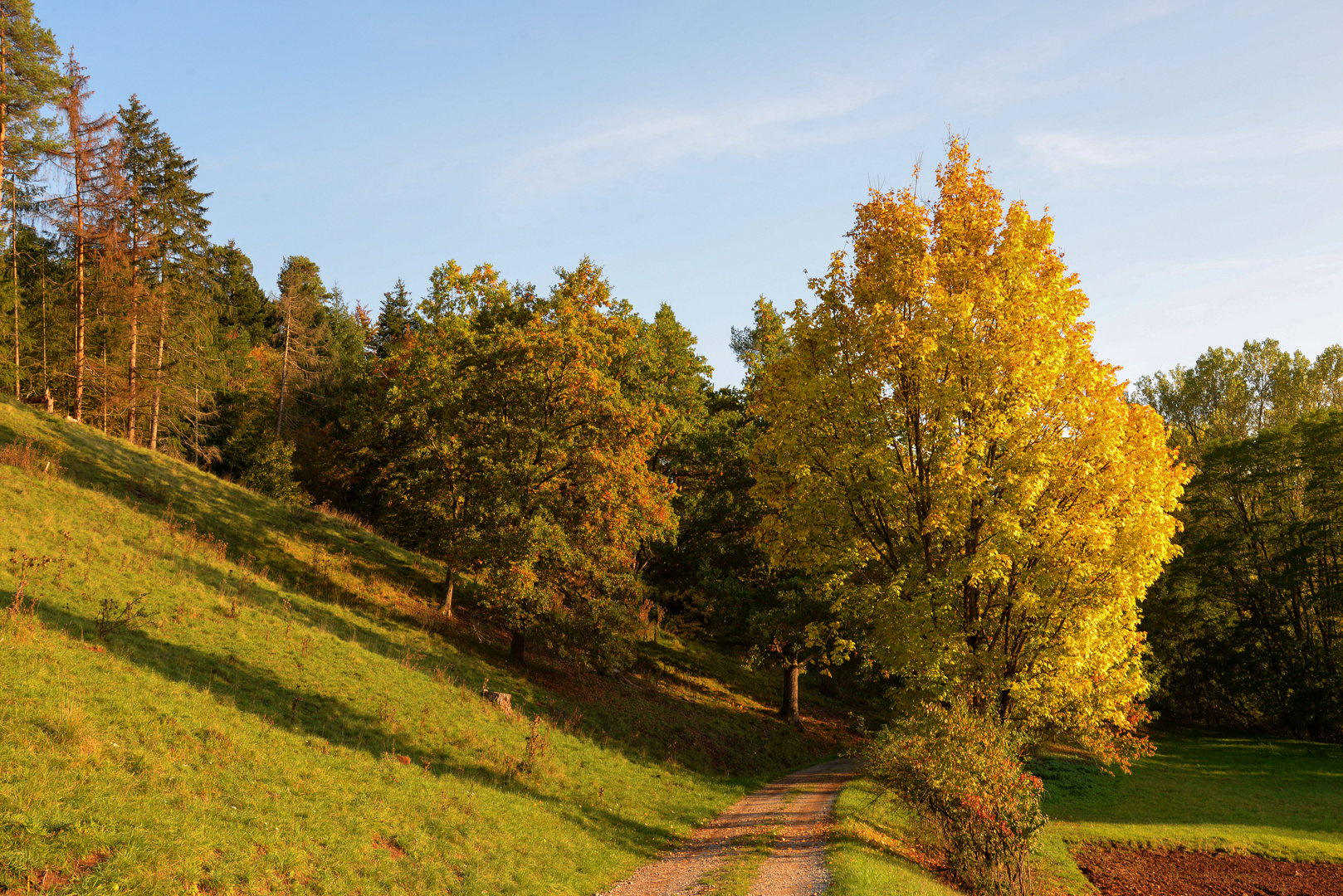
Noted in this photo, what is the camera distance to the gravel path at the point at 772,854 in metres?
12.7

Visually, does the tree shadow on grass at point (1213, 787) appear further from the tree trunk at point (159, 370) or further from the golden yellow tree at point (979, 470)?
the tree trunk at point (159, 370)

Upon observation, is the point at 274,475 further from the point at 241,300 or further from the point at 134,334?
the point at 241,300

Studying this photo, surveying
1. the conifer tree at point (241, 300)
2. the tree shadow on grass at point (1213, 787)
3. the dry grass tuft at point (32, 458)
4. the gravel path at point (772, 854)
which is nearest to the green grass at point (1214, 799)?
the tree shadow on grass at point (1213, 787)

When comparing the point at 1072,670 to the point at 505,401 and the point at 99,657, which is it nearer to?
the point at 99,657

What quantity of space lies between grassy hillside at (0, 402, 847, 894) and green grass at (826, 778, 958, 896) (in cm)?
436

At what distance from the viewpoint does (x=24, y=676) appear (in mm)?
12172

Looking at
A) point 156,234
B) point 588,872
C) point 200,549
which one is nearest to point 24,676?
point 588,872

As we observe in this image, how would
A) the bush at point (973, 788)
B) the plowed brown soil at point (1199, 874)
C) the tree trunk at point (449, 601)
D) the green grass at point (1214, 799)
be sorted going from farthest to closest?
the tree trunk at point (449, 601)
the green grass at point (1214, 799)
the plowed brown soil at point (1199, 874)
the bush at point (973, 788)

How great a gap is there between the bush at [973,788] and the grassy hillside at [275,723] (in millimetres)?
6256

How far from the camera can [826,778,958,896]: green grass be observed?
39.8ft

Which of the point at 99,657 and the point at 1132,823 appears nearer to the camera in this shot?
the point at 99,657

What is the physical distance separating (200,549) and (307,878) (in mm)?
19309

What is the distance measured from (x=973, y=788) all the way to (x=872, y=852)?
2.60 m

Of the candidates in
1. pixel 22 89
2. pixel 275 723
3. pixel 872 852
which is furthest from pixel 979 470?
pixel 22 89
